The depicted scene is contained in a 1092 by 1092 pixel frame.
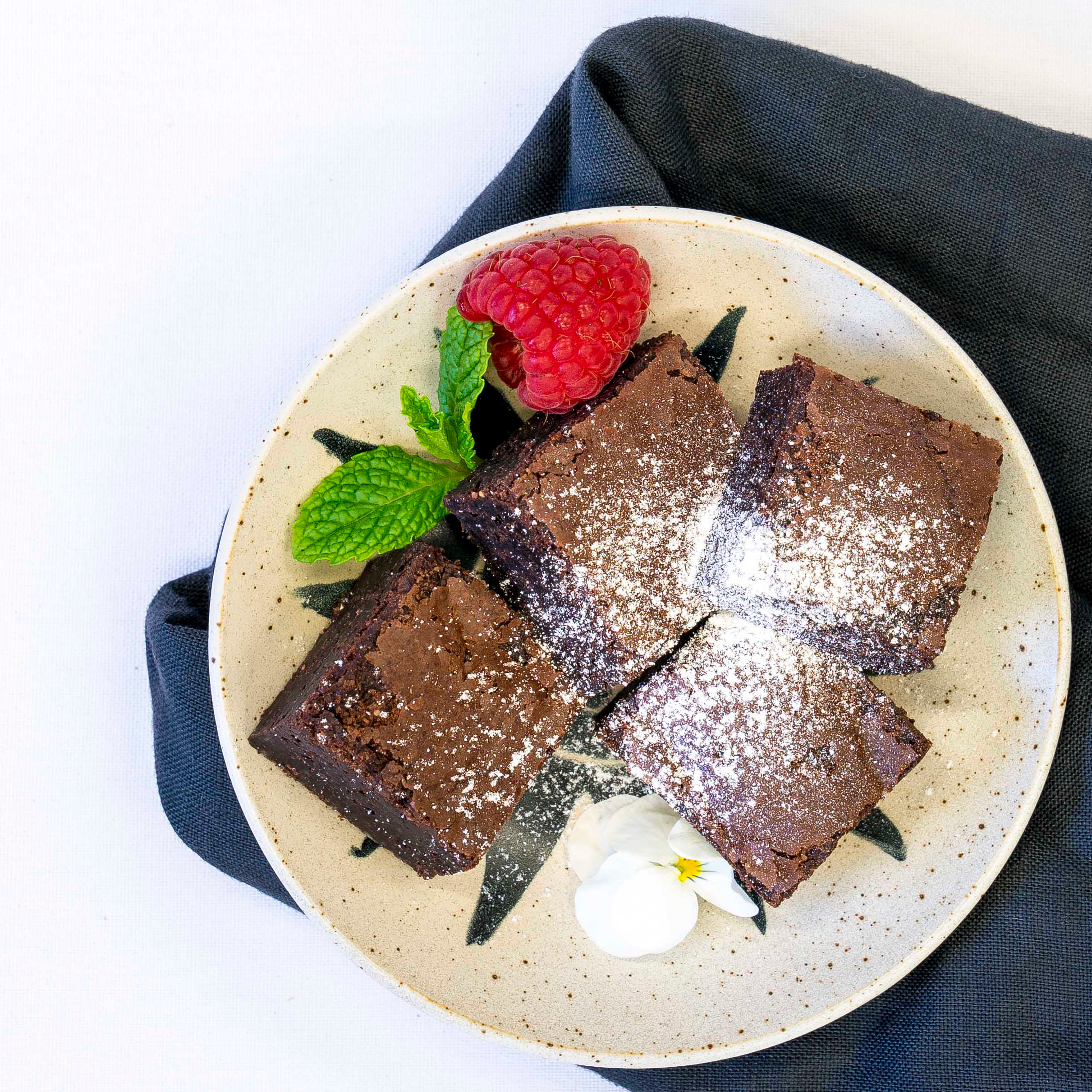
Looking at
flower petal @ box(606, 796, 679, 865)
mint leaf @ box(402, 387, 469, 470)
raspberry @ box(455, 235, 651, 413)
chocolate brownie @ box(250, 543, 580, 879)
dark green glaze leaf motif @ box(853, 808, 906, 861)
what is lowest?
dark green glaze leaf motif @ box(853, 808, 906, 861)

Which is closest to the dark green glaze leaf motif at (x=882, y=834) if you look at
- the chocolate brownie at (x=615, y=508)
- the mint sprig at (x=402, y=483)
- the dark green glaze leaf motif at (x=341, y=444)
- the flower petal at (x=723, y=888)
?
the flower petal at (x=723, y=888)

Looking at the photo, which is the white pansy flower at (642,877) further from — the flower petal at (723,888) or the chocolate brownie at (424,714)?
the chocolate brownie at (424,714)

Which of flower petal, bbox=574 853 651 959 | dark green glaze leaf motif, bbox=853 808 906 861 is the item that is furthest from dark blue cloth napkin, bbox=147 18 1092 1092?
flower petal, bbox=574 853 651 959

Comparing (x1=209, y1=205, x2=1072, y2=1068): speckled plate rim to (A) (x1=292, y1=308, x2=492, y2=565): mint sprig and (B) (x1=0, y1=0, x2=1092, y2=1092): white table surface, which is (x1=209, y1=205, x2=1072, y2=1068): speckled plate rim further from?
(B) (x1=0, y1=0, x2=1092, y2=1092): white table surface

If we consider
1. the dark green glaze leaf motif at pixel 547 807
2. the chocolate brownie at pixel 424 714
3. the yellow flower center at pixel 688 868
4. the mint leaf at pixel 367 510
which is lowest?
the yellow flower center at pixel 688 868

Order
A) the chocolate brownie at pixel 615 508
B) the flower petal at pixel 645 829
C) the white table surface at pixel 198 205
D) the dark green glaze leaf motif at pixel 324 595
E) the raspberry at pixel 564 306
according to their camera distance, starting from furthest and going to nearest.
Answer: the white table surface at pixel 198 205
the flower petal at pixel 645 829
the dark green glaze leaf motif at pixel 324 595
the chocolate brownie at pixel 615 508
the raspberry at pixel 564 306

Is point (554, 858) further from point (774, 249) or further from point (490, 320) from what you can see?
point (774, 249)

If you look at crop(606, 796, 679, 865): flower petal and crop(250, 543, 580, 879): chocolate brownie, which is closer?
crop(250, 543, 580, 879): chocolate brownie
